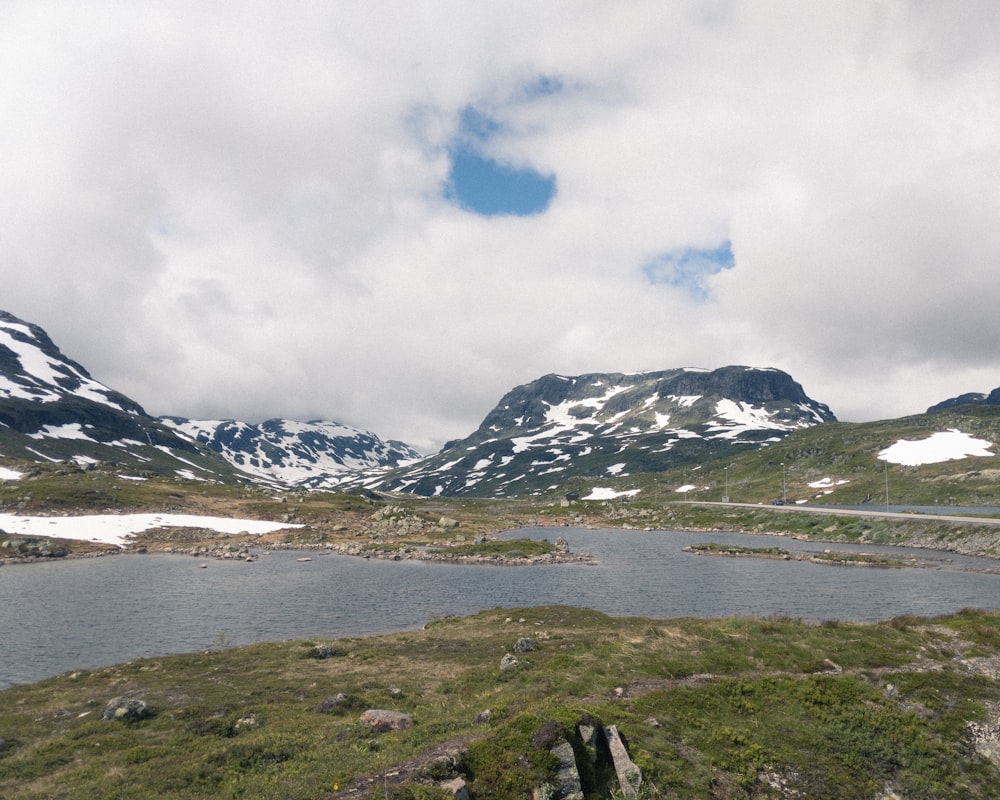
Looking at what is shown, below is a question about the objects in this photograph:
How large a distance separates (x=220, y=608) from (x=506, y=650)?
36.9 metres

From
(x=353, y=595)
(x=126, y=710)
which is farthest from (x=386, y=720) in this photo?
(x=353, y=595)

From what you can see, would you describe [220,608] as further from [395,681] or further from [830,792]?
[830,792]

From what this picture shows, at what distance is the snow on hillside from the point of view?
4085 inches

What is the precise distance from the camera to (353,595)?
66250 millimetres

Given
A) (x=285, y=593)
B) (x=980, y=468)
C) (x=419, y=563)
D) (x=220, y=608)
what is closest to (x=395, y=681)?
(x=220, y=608)

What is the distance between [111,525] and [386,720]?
119404 mm

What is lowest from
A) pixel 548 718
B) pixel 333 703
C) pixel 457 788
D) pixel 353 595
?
pixel 353 595

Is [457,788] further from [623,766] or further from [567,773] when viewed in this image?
[623,766]

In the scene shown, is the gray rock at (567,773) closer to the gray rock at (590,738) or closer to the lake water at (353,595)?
the gray rock at (590,738)

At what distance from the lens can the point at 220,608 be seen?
58.0m

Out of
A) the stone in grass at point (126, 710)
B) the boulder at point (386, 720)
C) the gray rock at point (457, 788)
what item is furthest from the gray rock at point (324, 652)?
the gray rock at point (457, 788)

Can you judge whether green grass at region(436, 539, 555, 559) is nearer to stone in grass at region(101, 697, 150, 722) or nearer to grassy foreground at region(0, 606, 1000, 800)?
grassy foreground at region(0, 606, 1000, 800)

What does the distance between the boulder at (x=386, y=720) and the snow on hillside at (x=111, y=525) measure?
106 m

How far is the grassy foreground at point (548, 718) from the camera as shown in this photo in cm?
1777
